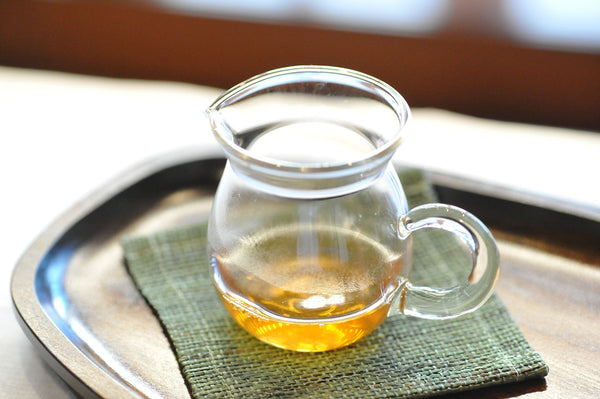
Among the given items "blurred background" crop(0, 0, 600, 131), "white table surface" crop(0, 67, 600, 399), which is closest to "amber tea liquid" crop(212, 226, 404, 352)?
"white table surface" crop(0, 67, 600, 399)

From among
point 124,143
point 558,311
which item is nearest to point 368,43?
point 124,143

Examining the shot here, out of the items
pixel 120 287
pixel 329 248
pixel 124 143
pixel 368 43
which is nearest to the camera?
pixel 329 248

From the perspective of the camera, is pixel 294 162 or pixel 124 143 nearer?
pixel 294 162

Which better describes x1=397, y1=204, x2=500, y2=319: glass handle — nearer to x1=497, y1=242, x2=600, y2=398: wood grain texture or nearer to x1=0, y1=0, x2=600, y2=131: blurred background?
x1=497, y1=242, x2=600, y2=398: wood grain texture

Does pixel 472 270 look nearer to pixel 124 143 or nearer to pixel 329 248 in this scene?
Answer: pixel 329 248

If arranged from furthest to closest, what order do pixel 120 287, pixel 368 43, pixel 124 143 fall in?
pixel 368 43 < pixel 124 143 < pixel 120 287

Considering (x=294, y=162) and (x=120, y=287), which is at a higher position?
(x=294, y=162)

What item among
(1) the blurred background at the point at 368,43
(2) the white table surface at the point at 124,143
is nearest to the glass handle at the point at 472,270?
(2) the white table surface at the point at 124,143

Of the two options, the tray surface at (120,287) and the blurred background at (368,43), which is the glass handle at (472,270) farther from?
the blurred background at (368,43)
